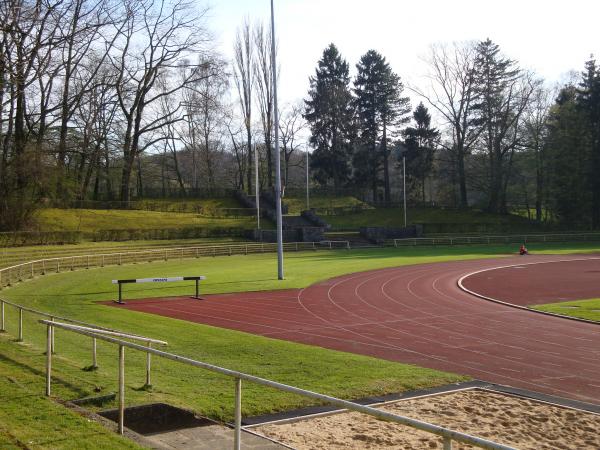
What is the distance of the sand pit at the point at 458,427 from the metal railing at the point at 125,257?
76.7ft

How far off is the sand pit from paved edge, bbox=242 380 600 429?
0.18m

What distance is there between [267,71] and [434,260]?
43.9 meters

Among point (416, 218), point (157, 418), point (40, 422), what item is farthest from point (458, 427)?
point (416, 218)

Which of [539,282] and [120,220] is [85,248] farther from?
[539,282]

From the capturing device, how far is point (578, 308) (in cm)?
2172

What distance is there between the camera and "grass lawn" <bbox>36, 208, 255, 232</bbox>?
54.8 m

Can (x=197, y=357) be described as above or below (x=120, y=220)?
below

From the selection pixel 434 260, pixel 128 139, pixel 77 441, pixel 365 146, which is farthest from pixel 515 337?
pixel 365 146

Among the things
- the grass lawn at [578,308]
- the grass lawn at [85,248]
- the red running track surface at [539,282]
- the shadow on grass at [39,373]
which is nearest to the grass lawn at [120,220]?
the grass lawn at [85,248]

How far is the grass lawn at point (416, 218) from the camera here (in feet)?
237

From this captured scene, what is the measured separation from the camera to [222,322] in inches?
787

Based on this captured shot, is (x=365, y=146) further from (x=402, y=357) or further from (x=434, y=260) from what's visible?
(x=402, y=357)

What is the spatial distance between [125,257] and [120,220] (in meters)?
17.2

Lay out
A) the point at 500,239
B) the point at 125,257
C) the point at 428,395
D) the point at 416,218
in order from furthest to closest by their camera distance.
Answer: the point at 416,218
the point at 500,239
the point at 125,257
the point at 428,395
